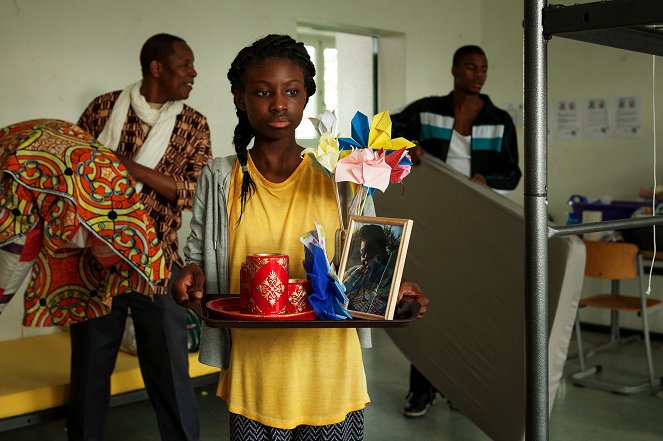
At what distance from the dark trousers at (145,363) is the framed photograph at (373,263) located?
1444 millimetres

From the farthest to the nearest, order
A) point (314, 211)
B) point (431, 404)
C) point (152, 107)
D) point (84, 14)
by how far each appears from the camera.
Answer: point (84, 14), point (431, 404), point (152, 107), point (314, 211)

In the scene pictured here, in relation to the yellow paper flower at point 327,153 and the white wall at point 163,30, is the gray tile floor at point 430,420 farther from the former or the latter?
the yellow paper flower at point 327,153

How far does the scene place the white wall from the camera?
13.2 feet

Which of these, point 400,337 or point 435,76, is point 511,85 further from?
point 400,337

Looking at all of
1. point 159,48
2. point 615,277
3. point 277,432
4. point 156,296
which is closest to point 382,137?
point 277,432

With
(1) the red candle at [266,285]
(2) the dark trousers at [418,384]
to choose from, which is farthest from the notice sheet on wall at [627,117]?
(1) the red candle at [266,285]

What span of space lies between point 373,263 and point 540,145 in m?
0.49

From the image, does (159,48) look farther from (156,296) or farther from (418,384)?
(418,384)

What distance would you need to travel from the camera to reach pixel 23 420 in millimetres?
3090

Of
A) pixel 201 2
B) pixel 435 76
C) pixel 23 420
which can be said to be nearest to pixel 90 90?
pixel 201 2

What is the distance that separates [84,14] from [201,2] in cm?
75

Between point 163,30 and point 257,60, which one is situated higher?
point 163,30

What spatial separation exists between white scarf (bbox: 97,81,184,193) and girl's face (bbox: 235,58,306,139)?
4.36 feet

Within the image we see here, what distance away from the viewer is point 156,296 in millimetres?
2867
